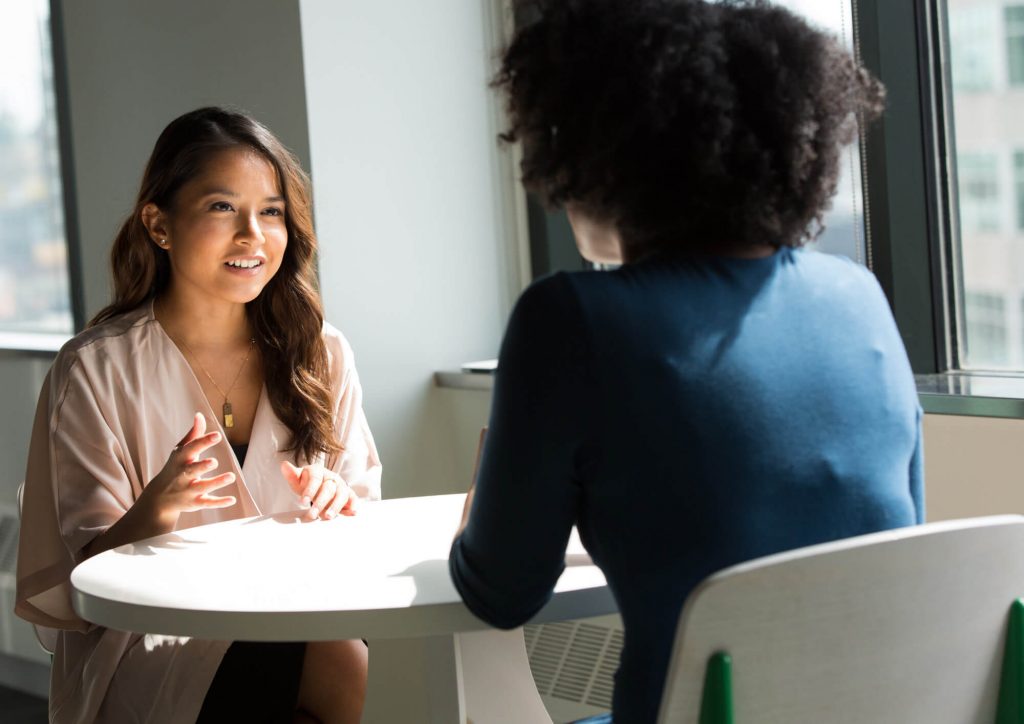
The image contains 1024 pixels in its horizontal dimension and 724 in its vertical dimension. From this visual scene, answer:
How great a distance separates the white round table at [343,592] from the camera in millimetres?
1273

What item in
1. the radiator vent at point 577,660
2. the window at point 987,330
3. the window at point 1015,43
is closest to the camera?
the window at point 1015,43

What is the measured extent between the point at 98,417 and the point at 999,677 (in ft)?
4.65

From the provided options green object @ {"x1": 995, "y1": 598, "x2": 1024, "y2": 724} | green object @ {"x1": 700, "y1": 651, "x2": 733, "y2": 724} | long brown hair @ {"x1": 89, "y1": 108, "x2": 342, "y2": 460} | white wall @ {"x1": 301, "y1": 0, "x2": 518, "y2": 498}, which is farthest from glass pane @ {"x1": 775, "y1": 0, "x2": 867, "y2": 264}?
green object @ {"x1": 700, "y1": 651, "x2": 733, "y2": 724}

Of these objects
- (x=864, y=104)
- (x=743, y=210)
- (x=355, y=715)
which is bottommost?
(x=355, y=715)

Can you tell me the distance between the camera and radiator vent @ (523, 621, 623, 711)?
8.95 ft

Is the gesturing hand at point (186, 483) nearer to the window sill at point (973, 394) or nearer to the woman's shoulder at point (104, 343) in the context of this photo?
the woman's shoulder at point (104, 343)

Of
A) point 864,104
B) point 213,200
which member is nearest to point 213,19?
point 213,200

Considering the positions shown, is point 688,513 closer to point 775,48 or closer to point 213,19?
point 775,48

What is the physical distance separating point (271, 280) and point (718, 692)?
1.53 meters

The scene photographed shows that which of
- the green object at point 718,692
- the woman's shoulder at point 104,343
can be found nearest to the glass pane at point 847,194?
the woman's shoulder at point 104,343

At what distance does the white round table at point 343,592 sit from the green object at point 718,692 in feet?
0.96

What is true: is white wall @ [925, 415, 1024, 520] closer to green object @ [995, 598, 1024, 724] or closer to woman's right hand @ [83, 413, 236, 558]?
green object @ [995, 598, 1024, 724]

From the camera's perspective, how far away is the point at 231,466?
204cm

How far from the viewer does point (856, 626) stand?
3.32 ft
